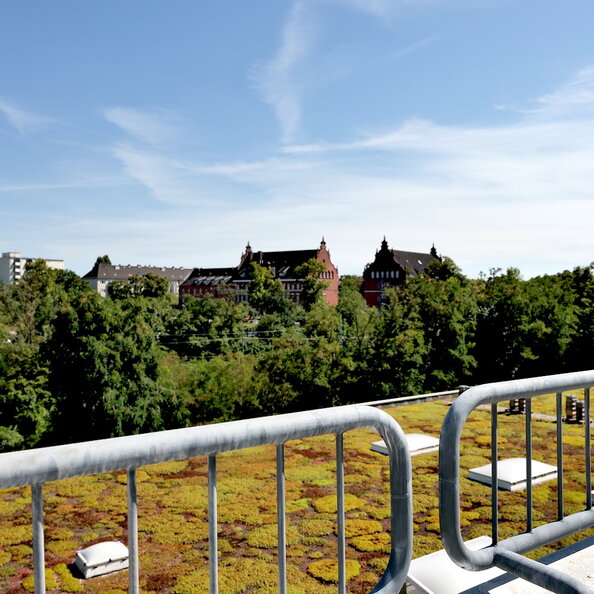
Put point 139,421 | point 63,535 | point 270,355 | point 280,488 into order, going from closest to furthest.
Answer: point 280,488
point 63,535
point 139,421
point 270,355

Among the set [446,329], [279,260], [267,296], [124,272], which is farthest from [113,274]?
[446,329]

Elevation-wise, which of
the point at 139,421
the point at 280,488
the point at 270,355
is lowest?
the point at 139,421


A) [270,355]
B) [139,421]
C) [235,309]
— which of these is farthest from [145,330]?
[235,309]

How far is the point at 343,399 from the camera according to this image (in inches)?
904

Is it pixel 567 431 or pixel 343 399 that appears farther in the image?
pixel 343 399

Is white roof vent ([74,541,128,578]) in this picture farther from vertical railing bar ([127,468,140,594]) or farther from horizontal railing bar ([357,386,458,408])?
horizontal railing bar ([357,386,458,408])

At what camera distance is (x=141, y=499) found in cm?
730

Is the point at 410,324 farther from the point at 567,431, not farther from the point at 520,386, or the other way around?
the point at 520,386

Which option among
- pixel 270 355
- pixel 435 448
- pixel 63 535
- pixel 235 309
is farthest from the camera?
pixel 235 309

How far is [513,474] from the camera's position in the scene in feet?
23.5

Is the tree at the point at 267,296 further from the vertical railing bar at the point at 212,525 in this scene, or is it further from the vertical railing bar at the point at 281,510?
the vertical railing bar at the point at 212,525

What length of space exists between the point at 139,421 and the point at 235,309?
34871mm

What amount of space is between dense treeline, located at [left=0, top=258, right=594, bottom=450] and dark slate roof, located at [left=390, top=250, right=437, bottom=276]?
73.1m

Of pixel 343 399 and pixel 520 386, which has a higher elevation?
pixel 520 386
